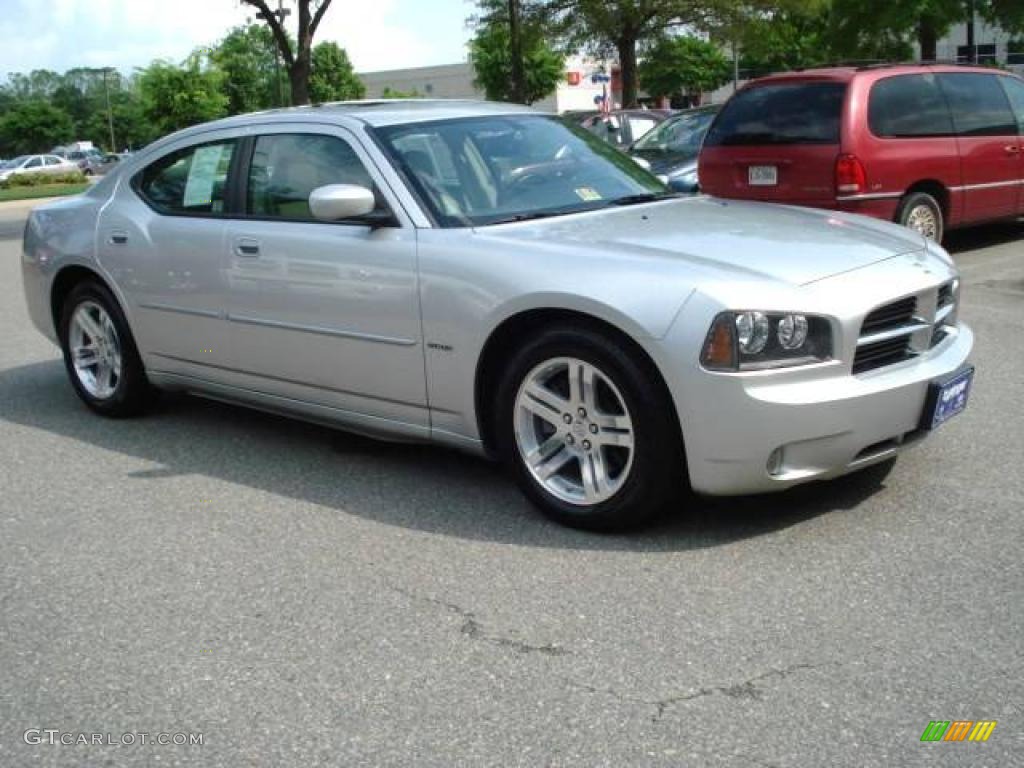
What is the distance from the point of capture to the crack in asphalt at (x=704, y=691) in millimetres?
2998

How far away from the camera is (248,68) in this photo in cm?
7800

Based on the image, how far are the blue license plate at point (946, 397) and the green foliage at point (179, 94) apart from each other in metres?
60.9

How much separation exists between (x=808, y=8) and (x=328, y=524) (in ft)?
98.6

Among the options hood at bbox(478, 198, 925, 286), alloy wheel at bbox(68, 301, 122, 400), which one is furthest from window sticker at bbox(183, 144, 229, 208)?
hood at bbox(478, 198, 925, 286)

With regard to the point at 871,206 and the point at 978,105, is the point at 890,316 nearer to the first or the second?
the point at 871,206

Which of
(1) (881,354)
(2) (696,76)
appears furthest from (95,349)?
(2) (696,76)

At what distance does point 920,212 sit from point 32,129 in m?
106

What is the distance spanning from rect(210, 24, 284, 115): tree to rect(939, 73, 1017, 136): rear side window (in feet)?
223

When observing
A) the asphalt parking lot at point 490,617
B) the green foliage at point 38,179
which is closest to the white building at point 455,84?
the green foliage at point 38,179

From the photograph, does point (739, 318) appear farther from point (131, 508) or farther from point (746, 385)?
A: point (131, 508)

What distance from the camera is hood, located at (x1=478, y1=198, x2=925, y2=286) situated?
4.07 metres

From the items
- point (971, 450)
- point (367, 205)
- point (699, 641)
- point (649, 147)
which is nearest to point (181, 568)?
point (367, 205)

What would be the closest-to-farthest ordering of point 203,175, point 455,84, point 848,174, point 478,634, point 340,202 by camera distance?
point 478,634
point 340,202
point 203,175
point 848,174
point 455,84

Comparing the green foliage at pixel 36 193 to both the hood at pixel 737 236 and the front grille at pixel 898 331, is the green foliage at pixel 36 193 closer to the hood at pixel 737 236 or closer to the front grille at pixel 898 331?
the hood at pixel 737 236
